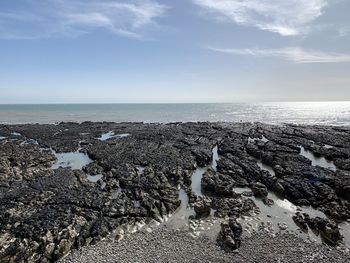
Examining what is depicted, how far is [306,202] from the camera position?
2112cm

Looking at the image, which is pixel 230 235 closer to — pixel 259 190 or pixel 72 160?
pixel 259 190

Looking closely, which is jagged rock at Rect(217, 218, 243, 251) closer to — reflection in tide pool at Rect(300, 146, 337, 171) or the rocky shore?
the rocky shore

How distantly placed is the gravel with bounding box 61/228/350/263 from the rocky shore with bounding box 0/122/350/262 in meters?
0.06

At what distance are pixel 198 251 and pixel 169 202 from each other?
6118 mm

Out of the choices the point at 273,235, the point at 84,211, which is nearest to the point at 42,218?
the point at 84,211

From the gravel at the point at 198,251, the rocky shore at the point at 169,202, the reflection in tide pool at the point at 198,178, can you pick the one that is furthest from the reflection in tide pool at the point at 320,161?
the gravel at the point at 198,251

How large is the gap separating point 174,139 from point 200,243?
32.1 meters

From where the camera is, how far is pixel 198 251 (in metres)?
14.4

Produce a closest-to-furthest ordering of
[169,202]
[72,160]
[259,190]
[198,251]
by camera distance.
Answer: [198,251] < [169,202] < [259,190] < [72,160]

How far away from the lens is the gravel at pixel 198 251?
45.1 ft

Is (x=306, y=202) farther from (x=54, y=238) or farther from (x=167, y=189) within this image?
(x=54, y=238)

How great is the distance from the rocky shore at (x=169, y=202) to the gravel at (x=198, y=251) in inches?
2.3

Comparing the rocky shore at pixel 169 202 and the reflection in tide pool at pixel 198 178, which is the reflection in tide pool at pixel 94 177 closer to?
the rocky shore at pixel 169 202

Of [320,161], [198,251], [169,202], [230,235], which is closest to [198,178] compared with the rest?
[169,202]
